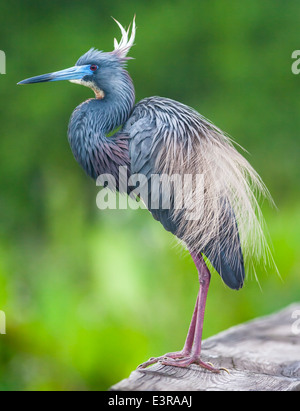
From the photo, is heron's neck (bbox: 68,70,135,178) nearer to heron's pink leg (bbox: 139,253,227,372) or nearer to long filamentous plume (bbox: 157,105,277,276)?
long filamentous plume (bbox: 157,105,277,276)

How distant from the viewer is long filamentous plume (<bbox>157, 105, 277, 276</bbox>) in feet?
5.10

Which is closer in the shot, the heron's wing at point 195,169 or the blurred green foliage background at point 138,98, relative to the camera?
the heron's wing at point 195,169

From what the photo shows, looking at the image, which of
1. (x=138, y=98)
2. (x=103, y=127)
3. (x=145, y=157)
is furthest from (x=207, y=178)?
(x=138, y=98)

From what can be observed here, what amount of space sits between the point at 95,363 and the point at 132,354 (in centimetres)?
18

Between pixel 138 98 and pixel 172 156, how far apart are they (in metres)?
2.43

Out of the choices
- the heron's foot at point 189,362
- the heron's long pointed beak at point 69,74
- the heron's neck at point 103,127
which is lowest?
the heron's foot at point 189,362

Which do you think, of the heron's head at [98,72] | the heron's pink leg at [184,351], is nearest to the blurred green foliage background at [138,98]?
the heron's pink leg at [184,351]

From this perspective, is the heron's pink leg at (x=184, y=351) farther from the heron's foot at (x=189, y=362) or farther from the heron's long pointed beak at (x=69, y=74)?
the heron's long pointed beak at (x=69, y=74)

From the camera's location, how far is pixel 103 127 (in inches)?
62.9

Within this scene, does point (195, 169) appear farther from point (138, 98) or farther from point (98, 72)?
point (138, 98)

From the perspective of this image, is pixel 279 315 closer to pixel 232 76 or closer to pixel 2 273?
pixel 2 273

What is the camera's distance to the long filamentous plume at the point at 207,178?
5.10 feet

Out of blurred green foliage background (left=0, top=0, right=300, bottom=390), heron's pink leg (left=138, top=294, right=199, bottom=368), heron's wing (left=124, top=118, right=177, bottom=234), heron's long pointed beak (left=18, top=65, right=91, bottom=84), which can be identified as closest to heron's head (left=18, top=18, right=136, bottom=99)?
heron's long pointed beak (left=18, top=65, right=91, bottom=84)

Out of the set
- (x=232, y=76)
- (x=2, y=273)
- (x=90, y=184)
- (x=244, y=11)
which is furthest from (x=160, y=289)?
(x=244, y=11)
